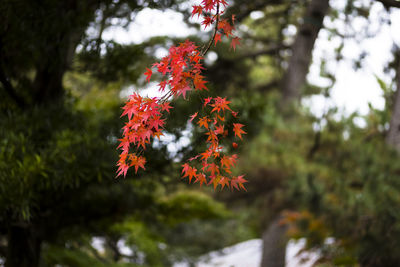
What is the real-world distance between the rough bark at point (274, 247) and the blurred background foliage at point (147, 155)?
612 millimetres

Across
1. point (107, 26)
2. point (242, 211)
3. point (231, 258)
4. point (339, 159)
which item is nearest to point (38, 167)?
point (107, 26)

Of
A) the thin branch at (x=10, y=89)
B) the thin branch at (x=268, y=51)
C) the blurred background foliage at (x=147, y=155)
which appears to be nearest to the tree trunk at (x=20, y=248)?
the blurred background foliage at (x=147, y=155)

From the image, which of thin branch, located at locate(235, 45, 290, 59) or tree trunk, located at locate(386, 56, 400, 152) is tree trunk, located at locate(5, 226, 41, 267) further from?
thin branch, located at locate(235, 45, 290, 59)

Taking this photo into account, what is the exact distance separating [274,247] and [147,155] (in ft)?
16.5

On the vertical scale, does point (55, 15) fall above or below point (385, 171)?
above

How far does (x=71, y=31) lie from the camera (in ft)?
9.29

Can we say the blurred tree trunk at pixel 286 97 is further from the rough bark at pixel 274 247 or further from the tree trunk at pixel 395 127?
the tree trunk at pixel 395 127

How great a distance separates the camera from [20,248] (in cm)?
305

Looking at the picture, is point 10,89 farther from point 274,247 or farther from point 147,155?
point 274,247

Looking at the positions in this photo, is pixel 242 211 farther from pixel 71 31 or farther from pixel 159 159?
pixel 71 31

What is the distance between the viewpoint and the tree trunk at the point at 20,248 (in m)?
3.01

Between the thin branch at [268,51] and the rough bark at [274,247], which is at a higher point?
the thin branch at [268,51]

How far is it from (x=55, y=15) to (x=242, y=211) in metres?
4.90

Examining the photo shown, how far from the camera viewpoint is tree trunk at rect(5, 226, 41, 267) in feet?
9.87
